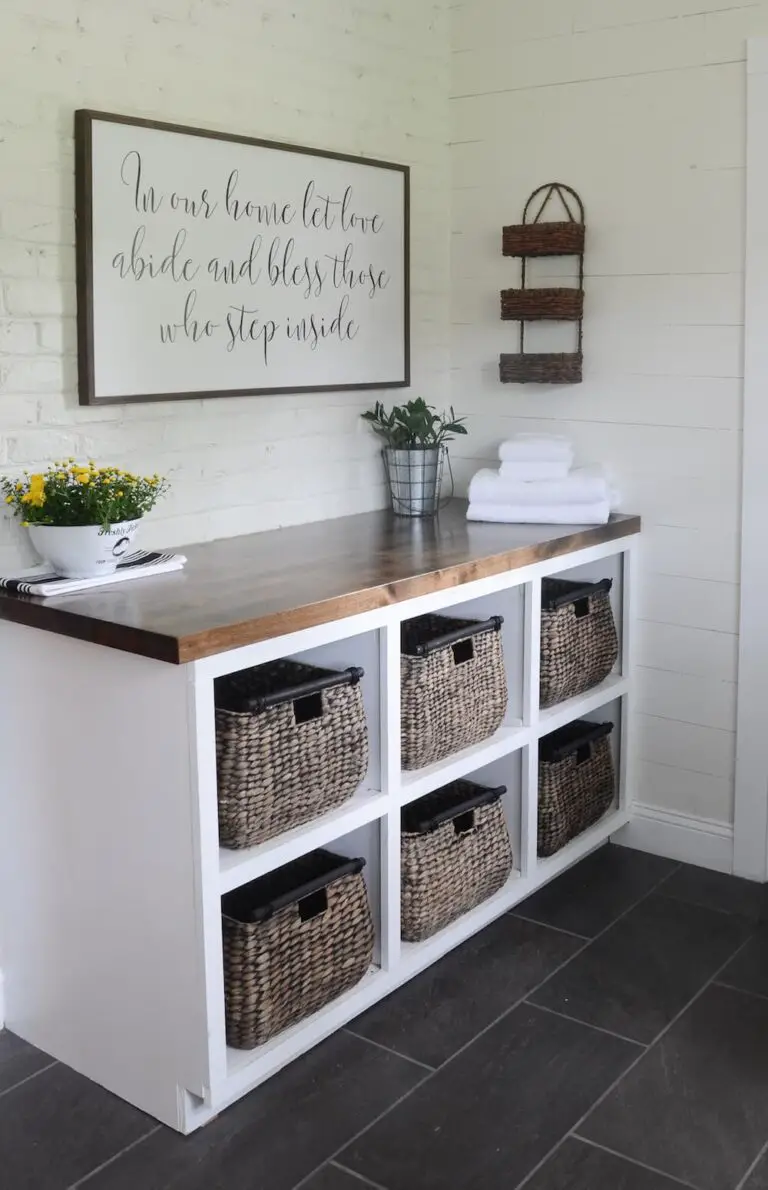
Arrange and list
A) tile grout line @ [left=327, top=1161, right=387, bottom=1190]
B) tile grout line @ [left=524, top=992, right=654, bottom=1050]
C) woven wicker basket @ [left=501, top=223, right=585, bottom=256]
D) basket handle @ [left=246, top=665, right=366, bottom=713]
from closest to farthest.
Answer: tile grout line @ [left=327, top=1161, right=387, bottom=1190] → basket handle @ [left=246, top=665, right=366, bottom=713] → tile grout line @ [left=524, top=992, right=654, bottom=1050] → woven wicker basket @ [left=501, top=223, right=585, bottom=256]

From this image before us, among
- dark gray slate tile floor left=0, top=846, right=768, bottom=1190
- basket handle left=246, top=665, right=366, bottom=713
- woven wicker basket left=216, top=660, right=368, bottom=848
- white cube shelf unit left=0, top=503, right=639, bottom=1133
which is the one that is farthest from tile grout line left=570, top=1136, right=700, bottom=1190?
basket handle left=246, top=665, right=366, bottom=713

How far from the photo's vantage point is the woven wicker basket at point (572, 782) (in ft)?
9.62

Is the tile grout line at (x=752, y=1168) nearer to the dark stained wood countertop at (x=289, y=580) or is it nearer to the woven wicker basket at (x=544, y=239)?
the dark stained wood countertop at (x=289, y=580)

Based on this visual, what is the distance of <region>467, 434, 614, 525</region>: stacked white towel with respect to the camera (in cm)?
294

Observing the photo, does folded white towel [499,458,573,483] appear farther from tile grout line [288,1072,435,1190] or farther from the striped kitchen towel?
Answer: tile grout line [288,1072,435,1190]

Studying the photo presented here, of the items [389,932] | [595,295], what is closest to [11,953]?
[389,932]

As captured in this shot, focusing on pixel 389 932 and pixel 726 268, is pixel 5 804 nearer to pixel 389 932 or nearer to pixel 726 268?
pixel 389 932

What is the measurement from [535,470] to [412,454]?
0.31m

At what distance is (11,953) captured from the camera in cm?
240

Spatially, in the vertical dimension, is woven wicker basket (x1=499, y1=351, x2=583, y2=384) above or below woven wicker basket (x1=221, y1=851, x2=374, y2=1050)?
above

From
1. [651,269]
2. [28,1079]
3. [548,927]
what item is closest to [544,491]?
[651,269]

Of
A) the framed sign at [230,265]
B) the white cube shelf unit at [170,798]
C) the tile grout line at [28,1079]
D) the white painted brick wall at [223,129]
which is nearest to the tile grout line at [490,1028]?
the white cube shelf unit at [170,798]

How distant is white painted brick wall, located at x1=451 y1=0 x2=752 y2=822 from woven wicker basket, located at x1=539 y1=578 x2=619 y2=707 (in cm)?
16

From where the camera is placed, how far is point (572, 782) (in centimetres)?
301
